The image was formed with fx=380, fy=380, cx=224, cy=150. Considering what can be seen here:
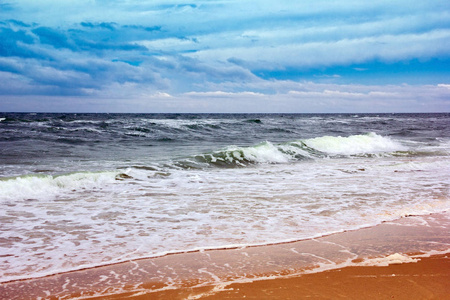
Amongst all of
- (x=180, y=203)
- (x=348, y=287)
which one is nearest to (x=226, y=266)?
(x=348, y=287)

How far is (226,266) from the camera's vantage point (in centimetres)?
390

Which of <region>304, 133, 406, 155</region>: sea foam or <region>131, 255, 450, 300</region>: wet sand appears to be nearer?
<region>131, 255, 450, 300</region>: wet sand

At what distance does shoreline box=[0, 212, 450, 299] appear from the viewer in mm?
3352

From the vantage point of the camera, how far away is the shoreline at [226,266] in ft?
11.0

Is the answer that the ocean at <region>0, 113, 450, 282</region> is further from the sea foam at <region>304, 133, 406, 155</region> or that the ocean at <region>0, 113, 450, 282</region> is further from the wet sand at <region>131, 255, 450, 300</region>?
the sea foam at <region>304, 133, 406, 155</region>

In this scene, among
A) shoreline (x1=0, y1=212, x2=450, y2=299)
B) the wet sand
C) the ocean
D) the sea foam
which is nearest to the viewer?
the wet sand

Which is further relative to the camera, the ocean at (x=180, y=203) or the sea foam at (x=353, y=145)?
the sea foam at (x=353, y=145)

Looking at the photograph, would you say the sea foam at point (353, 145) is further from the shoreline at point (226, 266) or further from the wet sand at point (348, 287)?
the wet sand at point (348, 287)

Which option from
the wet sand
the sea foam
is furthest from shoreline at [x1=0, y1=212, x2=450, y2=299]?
the sea foam

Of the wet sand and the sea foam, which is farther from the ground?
the sea foam

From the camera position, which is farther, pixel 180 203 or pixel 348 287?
pixel 180 203

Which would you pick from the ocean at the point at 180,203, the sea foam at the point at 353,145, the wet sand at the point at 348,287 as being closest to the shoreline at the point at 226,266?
the wet sand at the point at 348,287

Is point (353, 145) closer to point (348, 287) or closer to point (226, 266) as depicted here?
point (226, 266)

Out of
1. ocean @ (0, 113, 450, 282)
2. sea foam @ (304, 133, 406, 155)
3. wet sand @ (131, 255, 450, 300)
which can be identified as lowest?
ocean @ (0, 113, 450, 282)
